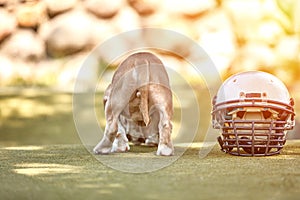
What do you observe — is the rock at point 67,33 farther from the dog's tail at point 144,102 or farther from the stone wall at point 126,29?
the dog's tail at point 144,102

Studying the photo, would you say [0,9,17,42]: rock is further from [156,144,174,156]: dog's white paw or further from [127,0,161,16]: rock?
[156,144,174,156]: dog's white paw

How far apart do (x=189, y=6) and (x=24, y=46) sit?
3.20ft

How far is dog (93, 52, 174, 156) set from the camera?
1794mm

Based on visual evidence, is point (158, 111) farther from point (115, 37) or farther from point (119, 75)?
point (115, 37)

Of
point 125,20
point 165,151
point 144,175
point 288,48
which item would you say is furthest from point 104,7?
point 144,175

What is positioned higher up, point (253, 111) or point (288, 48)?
point (288, 48)

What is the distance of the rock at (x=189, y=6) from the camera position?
10.6 feet

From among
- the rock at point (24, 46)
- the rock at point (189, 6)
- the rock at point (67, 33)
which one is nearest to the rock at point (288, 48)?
the rock at point (189, 6)

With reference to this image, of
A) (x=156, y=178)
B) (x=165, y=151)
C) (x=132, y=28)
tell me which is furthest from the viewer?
(x=132, y=28)

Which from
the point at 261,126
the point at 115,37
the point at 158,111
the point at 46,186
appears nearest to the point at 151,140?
the point at 158,111

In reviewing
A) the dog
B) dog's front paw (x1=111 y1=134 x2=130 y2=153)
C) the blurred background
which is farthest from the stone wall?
the dog

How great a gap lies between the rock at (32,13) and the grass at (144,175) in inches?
49.9

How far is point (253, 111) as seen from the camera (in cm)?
180

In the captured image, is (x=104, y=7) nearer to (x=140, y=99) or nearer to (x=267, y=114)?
(x=140, y=99)
